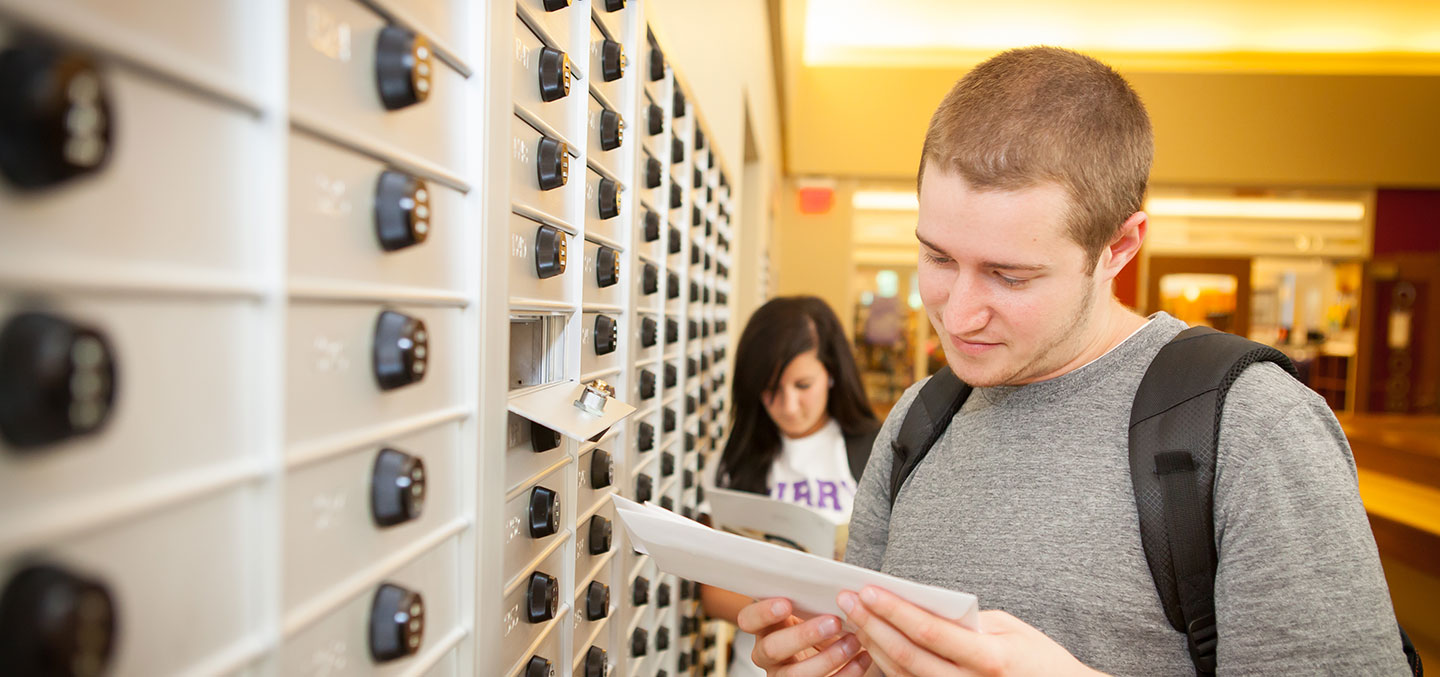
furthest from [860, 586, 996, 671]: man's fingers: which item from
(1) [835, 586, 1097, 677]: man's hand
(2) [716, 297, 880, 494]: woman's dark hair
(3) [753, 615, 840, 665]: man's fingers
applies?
(2) [716, 297, 880, 494]: woman's dark hair

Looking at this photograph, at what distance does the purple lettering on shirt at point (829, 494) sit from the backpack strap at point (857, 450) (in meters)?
0.06

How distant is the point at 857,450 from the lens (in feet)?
6.89

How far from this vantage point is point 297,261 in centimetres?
44

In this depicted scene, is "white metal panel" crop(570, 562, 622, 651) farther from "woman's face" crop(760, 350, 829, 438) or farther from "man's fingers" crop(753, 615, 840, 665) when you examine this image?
"woman's face" crop(760, 350, 829, 438)

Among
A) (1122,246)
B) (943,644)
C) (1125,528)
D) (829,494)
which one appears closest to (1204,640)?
(1125,528)

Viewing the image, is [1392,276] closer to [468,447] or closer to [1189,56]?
[1189,56]

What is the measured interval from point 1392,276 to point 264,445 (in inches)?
355

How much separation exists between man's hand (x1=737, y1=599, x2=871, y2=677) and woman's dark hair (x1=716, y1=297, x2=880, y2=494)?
1.15 m

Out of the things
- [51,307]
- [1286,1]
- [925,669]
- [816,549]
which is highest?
[1286,1]

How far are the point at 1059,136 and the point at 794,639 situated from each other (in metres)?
0.58

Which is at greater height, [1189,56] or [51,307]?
[1189,56]

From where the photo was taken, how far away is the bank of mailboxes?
0.97 ft

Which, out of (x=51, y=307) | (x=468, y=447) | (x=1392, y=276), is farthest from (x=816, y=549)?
(x=1392, y=276)

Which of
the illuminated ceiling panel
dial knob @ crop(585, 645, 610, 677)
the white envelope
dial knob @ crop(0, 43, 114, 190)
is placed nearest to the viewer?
dial knob @ crop(0, 43, 114, 190)
